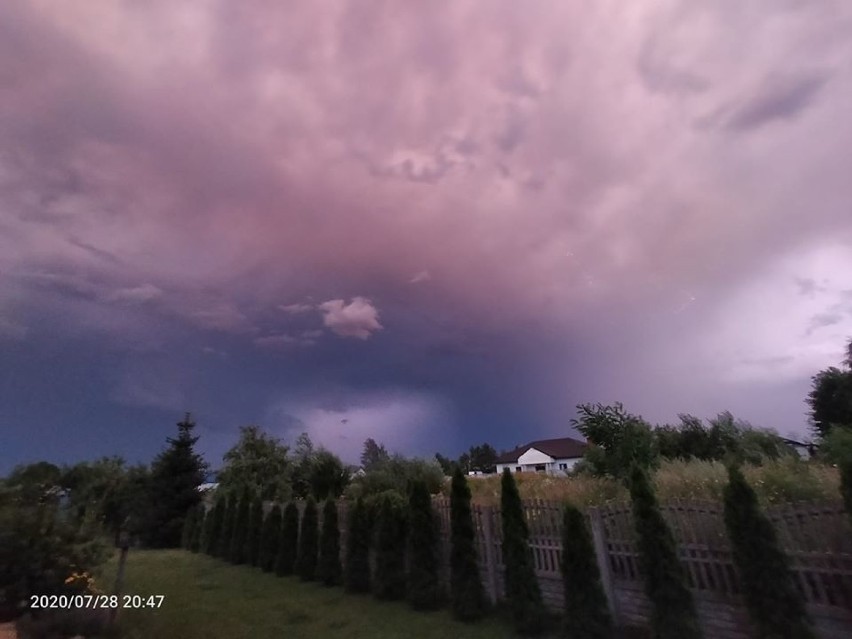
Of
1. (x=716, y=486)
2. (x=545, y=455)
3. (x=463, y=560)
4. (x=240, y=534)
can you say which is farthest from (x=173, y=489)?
(x=545, y=455)

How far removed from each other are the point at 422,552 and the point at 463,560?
4.08 ft

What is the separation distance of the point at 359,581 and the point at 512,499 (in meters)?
5.52

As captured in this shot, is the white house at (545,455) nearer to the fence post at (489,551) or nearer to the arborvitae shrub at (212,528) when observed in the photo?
the arborvitae shrub at (212,528)

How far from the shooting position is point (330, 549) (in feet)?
47.0

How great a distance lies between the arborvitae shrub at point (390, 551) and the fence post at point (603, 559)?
5.08 metres

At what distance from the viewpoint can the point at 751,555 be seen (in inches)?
255

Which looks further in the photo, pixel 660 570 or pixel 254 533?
pixel 254 533

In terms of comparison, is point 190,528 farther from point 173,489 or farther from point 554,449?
point 554,449

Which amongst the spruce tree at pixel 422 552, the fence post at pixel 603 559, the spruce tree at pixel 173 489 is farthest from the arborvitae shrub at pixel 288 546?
the spruce tree at pixel 173 489

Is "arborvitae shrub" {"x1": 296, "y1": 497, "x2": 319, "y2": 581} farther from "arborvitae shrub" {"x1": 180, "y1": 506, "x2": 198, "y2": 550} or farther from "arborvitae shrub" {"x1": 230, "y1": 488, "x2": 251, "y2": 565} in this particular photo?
"arborvitae shrub" {"x1": 180, "y1": 506, "x2": 198, "y2": 550}

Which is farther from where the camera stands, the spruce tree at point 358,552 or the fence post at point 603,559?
the spruce tree at point 358,552

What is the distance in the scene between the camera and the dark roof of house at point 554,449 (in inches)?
2763

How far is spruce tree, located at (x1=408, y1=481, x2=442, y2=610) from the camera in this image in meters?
10.7

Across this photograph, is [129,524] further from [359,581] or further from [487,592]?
[487,592]
